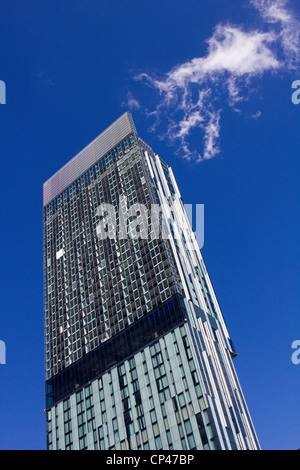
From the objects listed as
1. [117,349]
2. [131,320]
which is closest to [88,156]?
[131,320]

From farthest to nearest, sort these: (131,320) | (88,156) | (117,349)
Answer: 1. (88,156)
2. (131,320)
3. (117,349)

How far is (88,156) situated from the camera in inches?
6235

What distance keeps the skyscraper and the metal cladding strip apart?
51cm

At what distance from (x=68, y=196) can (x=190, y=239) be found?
45.4 metres

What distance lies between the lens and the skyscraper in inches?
3647

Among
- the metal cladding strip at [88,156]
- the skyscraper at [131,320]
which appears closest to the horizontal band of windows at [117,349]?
the skyscraper at [131,320]

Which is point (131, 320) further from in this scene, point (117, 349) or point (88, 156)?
point (88, 156)

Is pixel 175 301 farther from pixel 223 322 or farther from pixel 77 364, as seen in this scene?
pixel 77 364

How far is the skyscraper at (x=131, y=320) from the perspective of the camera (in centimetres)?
9262

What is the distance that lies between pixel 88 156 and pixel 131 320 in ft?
223

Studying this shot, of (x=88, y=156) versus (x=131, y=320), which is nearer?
(x=131, y=320)

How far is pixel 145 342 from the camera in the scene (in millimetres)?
104062
